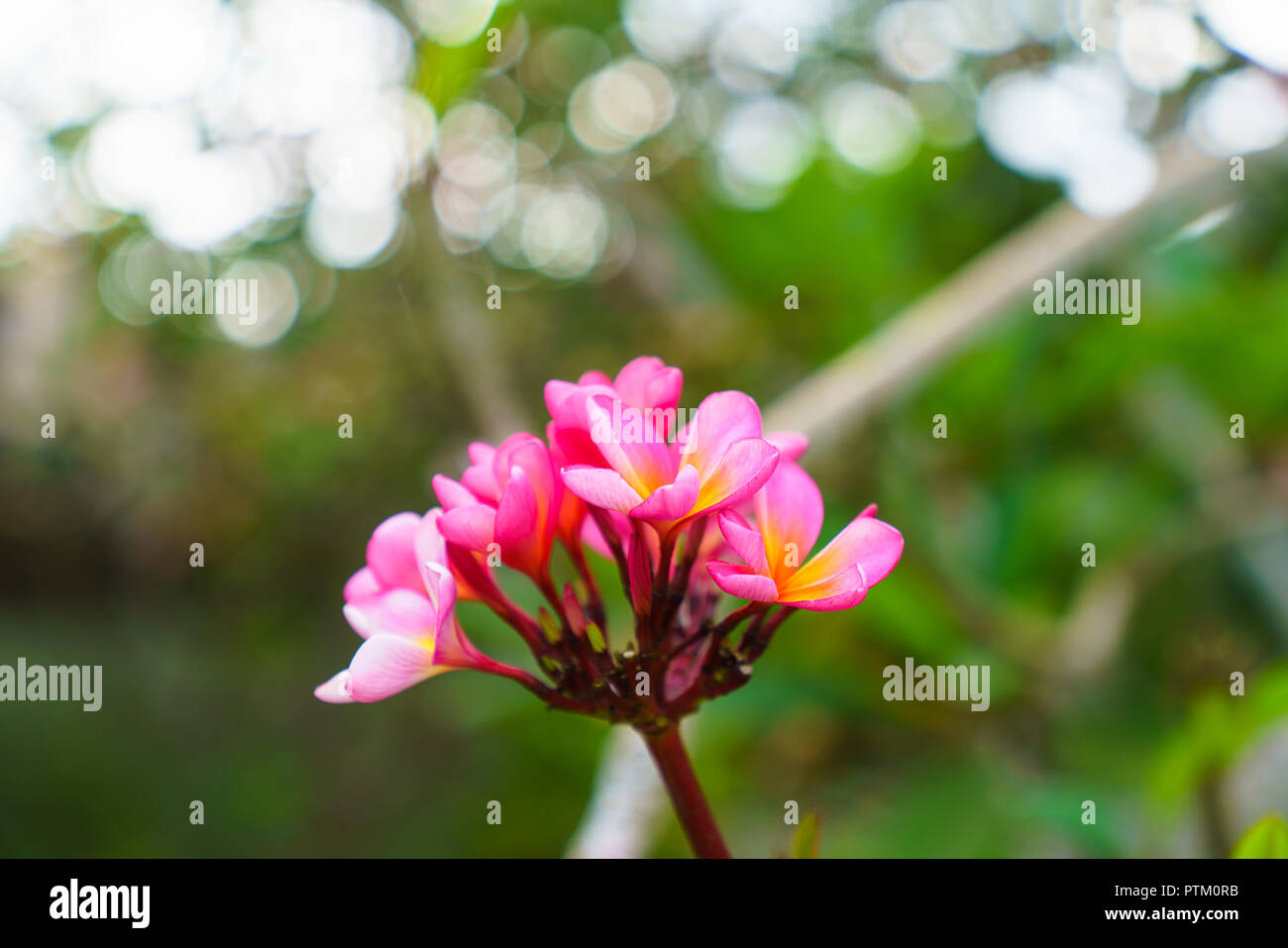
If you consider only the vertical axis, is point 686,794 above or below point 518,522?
below

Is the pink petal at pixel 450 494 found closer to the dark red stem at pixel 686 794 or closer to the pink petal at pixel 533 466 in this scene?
the pink petal at pixel 533 466

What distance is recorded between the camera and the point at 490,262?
2.82 m

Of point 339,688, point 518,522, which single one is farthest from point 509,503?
point 339,688

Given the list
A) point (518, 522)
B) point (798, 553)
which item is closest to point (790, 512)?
point (798, 553)

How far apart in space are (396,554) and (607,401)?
0.13 metres

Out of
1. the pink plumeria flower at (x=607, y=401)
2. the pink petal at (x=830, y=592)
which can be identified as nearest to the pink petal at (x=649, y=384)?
the pink plumeria flower at (x=607, y=401)

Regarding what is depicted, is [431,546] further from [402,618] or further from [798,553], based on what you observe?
[798,553]

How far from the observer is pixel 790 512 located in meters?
0.42

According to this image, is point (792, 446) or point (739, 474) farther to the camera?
point (792, 446)
